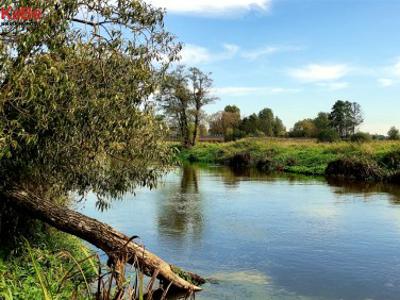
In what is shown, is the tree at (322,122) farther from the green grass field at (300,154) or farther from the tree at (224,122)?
the green grass field at (300,154)

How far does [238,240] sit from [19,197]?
6194 millimetres

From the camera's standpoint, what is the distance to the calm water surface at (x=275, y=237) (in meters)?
9.22

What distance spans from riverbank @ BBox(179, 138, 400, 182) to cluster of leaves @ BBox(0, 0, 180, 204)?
22.0 meters

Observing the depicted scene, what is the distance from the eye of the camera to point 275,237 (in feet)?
43.0

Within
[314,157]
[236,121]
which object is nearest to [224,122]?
[236,121]

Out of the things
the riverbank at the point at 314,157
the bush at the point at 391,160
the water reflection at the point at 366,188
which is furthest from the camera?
the riverbank at the point at 314,157

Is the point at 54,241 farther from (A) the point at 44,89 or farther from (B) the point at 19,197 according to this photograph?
(A) the point at 44,89

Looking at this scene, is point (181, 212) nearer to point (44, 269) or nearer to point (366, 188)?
point (44, 269)

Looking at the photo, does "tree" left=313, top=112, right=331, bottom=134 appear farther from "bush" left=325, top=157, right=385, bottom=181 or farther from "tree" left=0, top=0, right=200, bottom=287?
"tree" left=0, top=0, right=200, bottom=287

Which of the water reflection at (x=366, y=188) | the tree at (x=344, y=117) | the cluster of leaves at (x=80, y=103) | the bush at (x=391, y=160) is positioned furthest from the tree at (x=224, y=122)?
the cluster of leaves at (x=80, y=103)

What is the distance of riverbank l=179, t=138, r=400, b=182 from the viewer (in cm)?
2961

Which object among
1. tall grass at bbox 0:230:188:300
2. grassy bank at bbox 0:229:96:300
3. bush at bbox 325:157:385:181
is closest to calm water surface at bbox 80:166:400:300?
tall grass at bbox 0:230:188:300

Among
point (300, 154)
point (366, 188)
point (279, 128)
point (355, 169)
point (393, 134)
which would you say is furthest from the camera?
point (279, 128)

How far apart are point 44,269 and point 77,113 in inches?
98.0
